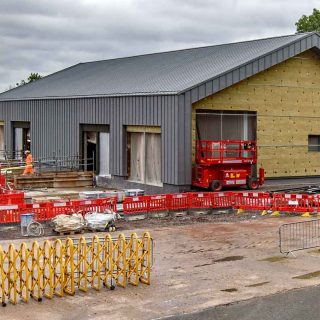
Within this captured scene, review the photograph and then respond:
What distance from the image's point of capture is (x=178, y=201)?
2867cm

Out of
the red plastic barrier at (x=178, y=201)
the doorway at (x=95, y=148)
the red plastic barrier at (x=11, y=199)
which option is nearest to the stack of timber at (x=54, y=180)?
the doorway at (x=95, y=148)

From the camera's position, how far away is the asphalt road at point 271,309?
1348cm

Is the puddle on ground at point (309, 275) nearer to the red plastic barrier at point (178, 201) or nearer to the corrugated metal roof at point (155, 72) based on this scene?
the red plastic barrier at point (178, 201)

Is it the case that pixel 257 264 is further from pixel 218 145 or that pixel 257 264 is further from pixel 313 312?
pixel 218 145

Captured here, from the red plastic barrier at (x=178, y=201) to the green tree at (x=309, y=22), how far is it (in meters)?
54.8

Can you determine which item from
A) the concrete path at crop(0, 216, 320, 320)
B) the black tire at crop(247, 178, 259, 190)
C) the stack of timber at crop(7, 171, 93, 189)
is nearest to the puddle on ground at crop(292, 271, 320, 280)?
the concrete path at crop(0, 216, 320, 320)

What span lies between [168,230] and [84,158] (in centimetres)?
1870

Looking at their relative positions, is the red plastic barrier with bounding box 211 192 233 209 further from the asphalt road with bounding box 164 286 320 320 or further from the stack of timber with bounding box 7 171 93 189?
the asphalt road with bounding box 164 286 320 320

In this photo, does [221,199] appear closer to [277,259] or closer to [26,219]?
[26,219]

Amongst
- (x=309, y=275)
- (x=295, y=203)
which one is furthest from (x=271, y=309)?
(x=295, y=203)

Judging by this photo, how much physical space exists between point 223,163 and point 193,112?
315cm

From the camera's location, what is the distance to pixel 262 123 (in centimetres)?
A: 3700

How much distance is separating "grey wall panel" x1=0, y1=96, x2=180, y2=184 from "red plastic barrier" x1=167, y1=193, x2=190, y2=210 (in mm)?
3965

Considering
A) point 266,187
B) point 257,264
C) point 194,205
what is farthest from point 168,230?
point 266,187
